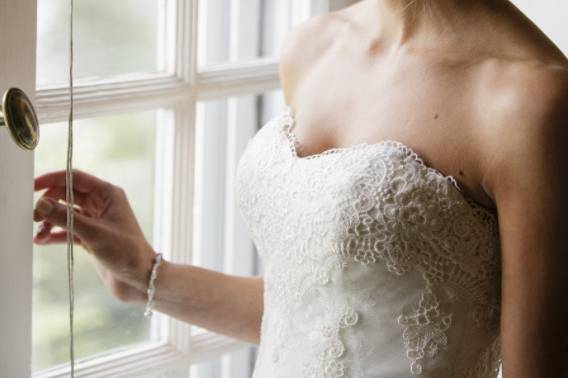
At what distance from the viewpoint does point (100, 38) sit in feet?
5.12

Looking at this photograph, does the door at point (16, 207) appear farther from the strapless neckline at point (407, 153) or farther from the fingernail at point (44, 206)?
the strapless neckline at point (407, 153)

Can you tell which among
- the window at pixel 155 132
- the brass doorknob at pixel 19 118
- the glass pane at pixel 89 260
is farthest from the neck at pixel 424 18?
the brass doorknob at pixel 19 118

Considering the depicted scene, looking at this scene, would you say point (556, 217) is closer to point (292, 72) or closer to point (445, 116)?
point (445, 116)

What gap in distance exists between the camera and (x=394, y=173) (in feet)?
4.15

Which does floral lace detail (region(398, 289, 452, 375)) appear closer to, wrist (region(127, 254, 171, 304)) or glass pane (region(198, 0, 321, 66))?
wrist (region(127, 254, 171, 304))

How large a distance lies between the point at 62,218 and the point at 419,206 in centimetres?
47

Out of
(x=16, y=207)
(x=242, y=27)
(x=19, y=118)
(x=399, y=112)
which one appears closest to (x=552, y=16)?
(x=242, y=27)

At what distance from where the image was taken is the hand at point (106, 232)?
1419 mm

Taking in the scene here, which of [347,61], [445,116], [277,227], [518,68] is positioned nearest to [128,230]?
[277,227]

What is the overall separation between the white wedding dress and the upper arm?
0.06 m

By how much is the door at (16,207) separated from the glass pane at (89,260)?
0.42 feet

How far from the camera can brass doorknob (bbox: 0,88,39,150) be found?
1.03 metres

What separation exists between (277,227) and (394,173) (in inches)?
7.8

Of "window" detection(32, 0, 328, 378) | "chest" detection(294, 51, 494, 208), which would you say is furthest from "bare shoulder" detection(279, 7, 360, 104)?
"window" detection(32, 0, 328, 378)
